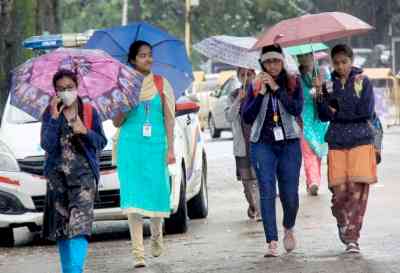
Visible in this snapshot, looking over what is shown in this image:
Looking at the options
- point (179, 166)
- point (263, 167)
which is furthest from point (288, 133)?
point (179, 166)

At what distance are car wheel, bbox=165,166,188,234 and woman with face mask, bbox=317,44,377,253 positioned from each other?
2181 mm

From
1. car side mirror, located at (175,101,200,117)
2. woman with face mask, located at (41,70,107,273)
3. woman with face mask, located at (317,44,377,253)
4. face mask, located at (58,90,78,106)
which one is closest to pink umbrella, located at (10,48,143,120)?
woman with face mask, located at (41,70,107,273)

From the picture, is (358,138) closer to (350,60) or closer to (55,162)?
(350,60)

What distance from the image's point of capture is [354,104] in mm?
11219

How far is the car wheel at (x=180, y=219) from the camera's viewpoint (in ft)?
43.2

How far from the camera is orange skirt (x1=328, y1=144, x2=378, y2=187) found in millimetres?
11250

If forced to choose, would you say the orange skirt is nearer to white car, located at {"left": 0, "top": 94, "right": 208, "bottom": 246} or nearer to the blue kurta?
the blue kurta

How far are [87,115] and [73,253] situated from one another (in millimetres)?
955

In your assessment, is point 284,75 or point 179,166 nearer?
point 284,75

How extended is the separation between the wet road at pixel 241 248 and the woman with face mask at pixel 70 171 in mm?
1425

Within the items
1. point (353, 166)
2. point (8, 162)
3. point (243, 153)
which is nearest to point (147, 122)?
point (353, 166)

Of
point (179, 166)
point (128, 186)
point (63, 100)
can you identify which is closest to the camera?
point (63, 100)

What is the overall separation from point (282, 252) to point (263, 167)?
2.61 feet

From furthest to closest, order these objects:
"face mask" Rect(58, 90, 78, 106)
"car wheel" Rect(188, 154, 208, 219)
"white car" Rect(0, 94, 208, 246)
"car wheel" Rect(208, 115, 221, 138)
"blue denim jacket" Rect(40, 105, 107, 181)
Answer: "car wheel" Rect(208, 115, 221, 138), "car wheel" Rect(188, 154, 208, 219), "white car" Rect(0, 94, 208, 246), "blue denim jacket" Rect(40, 105, 107, 181), "face mask" Rect(58, 90, 78, 106)
